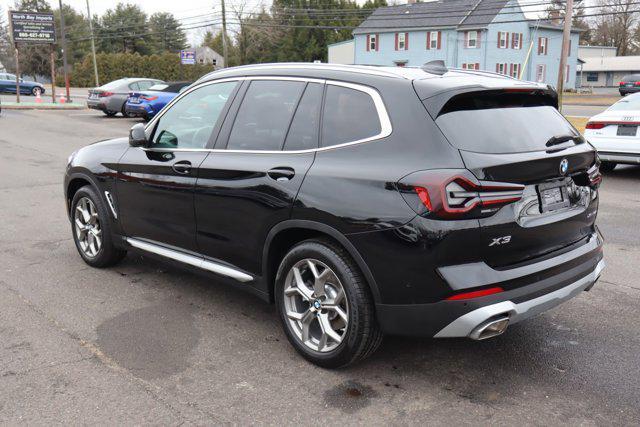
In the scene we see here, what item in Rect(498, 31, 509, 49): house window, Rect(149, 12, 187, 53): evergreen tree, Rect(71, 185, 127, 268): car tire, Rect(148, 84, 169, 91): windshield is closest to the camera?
Rect(71, 185, 127, 268): car tire

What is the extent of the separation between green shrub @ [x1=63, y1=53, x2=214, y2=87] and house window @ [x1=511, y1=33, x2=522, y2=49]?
110ft

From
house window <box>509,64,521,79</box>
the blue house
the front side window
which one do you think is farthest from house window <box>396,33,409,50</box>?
house window <box>509,64,521,79</box>

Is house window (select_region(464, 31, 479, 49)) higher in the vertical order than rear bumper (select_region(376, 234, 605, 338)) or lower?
higher

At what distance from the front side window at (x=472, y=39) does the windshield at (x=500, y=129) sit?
53.5m

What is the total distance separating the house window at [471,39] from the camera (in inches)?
2112

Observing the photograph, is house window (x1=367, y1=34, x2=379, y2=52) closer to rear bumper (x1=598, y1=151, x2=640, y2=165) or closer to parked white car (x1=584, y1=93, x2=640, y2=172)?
parked white car (x1=584, y1=93, x2=640, y2=172)

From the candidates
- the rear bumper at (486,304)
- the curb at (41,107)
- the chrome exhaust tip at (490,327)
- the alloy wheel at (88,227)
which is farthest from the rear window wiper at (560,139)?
the curb at (41,107)

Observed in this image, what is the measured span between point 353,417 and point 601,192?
770cm

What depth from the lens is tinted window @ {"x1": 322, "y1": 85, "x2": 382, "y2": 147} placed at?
347 cm

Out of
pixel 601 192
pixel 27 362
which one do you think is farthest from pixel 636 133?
pixel 27 362

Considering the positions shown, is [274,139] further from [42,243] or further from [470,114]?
[42,243]

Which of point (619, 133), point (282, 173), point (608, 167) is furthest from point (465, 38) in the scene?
point (282, 173)

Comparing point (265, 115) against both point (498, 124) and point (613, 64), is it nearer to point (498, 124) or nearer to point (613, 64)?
point (498, 124)

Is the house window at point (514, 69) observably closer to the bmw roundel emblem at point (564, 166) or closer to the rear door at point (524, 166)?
the rear door at point (524, 166)
